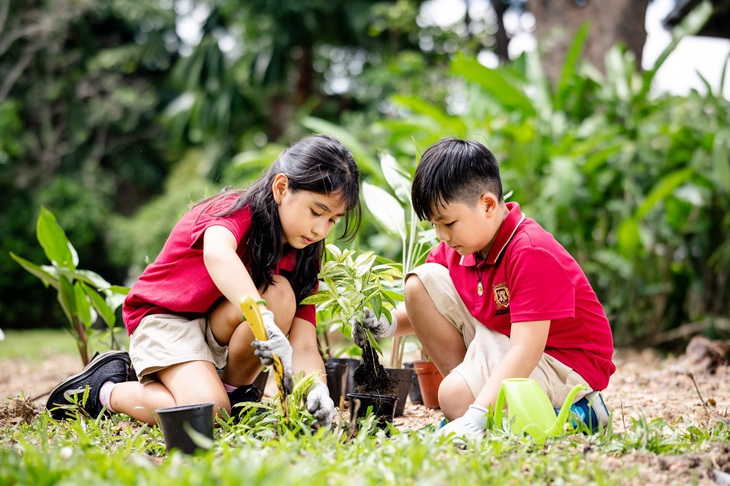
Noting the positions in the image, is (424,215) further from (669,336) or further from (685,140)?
(685,140)

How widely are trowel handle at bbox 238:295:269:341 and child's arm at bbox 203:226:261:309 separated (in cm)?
12

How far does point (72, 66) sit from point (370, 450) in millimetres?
12487

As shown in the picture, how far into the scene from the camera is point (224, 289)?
1.74 m

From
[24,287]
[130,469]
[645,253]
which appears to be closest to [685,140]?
[645,253]

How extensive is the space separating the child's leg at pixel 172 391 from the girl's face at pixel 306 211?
48 cm

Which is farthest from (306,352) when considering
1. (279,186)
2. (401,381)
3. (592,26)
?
(592,26)

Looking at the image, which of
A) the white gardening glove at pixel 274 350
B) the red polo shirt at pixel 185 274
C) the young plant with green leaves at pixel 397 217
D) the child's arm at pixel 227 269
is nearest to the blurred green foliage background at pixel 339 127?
the young plant with green leaves at pixel 397 217

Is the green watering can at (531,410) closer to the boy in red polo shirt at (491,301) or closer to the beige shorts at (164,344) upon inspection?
the boy in red polo shirt at (491,301)

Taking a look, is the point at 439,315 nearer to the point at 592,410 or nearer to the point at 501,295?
the point at 501,295

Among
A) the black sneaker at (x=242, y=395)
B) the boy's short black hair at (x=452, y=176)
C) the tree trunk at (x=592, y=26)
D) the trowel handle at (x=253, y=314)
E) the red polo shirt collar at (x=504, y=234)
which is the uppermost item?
the tree trunk at (x=592, y=26)

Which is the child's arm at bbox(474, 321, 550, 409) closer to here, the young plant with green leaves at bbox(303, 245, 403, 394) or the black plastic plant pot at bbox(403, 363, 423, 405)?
the young plant with green leaves at bbox(303, 245, 403, 394)

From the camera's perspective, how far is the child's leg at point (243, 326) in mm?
1935

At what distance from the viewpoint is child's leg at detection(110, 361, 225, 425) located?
1847mm

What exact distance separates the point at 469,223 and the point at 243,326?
73 cm
